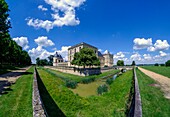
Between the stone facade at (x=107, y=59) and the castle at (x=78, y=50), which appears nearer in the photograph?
the castle at (x=78, y=50)

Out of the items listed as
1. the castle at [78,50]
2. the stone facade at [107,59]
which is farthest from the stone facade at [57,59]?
the stone facade at [107,59]

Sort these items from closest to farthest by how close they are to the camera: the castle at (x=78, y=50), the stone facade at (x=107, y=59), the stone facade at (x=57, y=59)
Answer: the castle at (x=78, y=50) < the stone facade at (x=57, y=59) < the stone facade at (x=107, y=59)

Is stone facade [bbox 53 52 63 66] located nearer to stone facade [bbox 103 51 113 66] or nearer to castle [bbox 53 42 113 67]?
castle [bbox 53 42 113 67]

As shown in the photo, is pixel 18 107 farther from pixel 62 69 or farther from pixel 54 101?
pixel 62 69

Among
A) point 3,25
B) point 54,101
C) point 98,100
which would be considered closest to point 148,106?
point 98,100

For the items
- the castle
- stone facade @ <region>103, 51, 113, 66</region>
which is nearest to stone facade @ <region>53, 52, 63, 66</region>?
the castle

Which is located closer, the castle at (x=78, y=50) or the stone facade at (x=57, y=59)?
the castle at (x=78, y=50)

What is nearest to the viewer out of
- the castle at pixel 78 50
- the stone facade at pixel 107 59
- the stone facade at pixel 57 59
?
the castle at pixel 78 50

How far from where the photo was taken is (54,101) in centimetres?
1188

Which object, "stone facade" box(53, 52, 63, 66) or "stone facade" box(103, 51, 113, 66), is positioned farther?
"stone facade" box(103, 51, 113, 66)

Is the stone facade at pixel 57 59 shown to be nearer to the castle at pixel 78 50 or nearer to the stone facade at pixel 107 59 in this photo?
the castle at pixel 78 50

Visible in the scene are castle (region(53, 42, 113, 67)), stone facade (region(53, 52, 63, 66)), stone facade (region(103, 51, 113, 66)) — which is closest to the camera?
castle (region(53, 42, 113, 67))

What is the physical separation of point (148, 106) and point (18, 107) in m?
7.00

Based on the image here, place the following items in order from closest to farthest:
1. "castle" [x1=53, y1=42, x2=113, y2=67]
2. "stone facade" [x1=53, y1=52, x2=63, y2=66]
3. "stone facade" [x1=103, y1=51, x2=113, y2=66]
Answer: "castle" [x1=53, y1=42, x2=113, y2=67]
"stone facade" [x1=53, y1=52, x2=63, y2=66]
"stone facade" [x1=103, y1=51, x2=113, y2=66]
